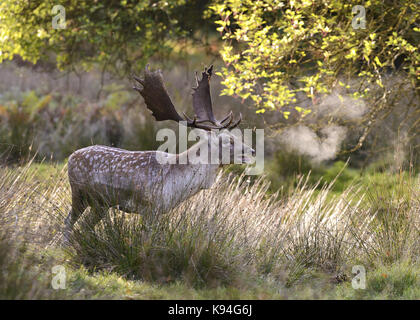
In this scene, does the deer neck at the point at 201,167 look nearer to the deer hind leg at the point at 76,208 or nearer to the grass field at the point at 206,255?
the grass field at the point at 206,255

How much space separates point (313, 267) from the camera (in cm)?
581

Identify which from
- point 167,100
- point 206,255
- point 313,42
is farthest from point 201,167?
point 313,42

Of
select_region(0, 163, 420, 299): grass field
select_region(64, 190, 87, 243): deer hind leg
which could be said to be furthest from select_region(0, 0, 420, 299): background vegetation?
select_region(64, 190, 87, 243): deer hind leg

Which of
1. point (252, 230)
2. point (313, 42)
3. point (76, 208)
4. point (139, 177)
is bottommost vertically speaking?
point (252, 230)

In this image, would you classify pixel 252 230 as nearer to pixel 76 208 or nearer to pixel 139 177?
pixel 139 177

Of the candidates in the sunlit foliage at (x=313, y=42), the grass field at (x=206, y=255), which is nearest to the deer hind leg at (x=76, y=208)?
the grass field at (x=206, y=255)

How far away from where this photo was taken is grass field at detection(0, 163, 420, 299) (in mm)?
4719

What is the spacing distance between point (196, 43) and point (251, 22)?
5.11 meters

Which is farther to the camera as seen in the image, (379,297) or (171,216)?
(171,216)

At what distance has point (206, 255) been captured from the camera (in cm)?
500

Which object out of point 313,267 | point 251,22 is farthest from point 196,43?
point 313,267

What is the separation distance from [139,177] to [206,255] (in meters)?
1.15

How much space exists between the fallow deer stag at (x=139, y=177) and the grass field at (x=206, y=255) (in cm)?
14

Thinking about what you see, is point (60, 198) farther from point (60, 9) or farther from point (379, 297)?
point (60, 9)
